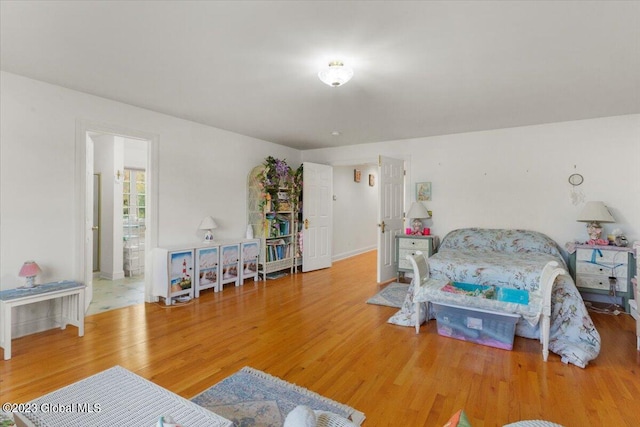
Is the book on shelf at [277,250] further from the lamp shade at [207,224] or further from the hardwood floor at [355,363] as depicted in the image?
the hardwood floor at [355,363]

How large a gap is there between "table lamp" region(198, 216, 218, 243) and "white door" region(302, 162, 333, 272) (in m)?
1.73

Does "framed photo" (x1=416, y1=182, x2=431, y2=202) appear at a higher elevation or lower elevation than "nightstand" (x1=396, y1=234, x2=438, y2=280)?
higher

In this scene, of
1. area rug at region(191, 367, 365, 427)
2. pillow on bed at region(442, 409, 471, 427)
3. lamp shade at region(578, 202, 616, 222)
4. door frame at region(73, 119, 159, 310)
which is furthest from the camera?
lamp shade at region(578, 202, 616, 222)

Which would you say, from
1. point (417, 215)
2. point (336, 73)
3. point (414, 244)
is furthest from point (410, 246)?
point (336, 73)

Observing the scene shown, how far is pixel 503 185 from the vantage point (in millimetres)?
4848

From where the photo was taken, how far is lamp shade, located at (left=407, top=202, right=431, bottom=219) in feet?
17.0

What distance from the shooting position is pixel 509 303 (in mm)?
2744

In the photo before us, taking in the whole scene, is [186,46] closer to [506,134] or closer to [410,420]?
[410,420]

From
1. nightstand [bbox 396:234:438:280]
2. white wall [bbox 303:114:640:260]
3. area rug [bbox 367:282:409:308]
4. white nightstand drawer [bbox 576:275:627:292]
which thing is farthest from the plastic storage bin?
white wall [bbox 303:114:640:260]

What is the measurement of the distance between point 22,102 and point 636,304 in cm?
595

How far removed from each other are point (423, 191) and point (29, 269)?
5183mm

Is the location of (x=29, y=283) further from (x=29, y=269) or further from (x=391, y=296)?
(x=391, y=296)

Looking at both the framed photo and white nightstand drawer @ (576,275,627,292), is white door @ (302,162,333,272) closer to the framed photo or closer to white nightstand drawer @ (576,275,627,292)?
the framed photo

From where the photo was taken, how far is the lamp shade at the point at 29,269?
113 inches
